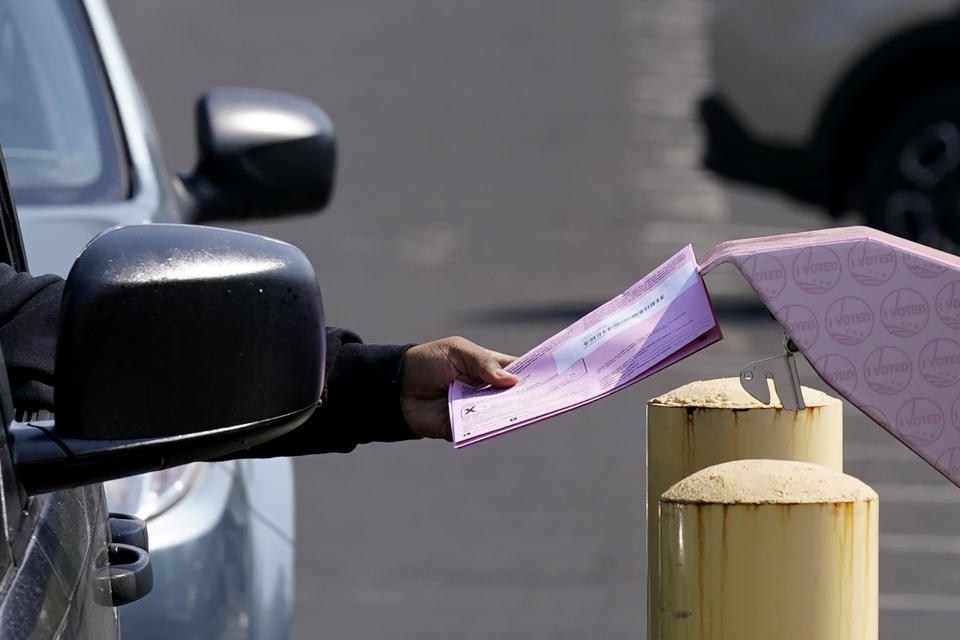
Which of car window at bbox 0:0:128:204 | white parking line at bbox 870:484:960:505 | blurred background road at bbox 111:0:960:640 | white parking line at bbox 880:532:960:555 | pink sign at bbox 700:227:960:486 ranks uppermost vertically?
car window at bbox 0:0:128:204

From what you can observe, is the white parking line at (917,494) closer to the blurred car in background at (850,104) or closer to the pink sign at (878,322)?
the blurred car in background at (850,104)

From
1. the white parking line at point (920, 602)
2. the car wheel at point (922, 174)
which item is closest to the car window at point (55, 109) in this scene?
the white parking line at point (920, 602)

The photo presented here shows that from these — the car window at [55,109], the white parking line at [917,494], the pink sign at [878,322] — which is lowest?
the white parking line at [917,494]

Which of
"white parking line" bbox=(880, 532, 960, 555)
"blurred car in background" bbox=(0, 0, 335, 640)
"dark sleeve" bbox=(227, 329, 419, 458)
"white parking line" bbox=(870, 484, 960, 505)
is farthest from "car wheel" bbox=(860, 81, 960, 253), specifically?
"dark sleeve" bbox=(227, 329, 419, 458)

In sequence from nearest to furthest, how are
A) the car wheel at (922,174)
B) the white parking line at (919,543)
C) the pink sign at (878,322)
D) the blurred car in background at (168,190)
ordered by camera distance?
the pink sign at (878,322), the blurred car in background at (168,190), the white parking line at (919,543), the car wheel at (922,174)

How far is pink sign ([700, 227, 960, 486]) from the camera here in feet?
6.56

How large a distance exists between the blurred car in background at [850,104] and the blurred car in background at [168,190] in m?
5.28

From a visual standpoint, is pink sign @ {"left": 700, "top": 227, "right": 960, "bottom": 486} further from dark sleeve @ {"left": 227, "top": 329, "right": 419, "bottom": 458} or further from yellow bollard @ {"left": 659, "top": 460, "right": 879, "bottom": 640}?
dark sleeve @ {"left": 227, "top": 329, "right": 419, "bottom": 458}

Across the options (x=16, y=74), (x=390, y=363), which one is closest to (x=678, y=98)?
(x=16, y=74)

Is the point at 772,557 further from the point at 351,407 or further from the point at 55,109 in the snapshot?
the point at 55,109

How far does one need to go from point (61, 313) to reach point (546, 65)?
16647 millimetres

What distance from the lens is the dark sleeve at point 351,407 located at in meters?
2.31

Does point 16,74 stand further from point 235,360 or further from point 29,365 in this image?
point 235,360

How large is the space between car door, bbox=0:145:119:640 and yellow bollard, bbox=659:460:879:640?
644 millimetres
